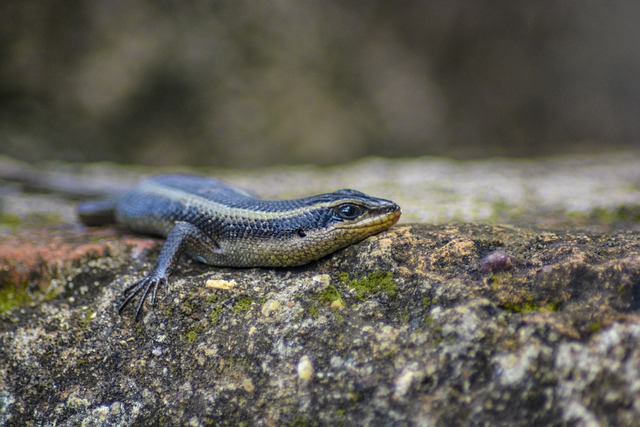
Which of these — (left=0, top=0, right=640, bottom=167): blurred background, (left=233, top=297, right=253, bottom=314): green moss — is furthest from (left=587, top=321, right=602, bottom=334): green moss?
(left=0, top=0, right=640, bottom=167): blurred background

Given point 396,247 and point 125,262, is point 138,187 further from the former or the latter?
point 396,247

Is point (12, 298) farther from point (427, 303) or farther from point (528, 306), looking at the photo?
point (528, 306)

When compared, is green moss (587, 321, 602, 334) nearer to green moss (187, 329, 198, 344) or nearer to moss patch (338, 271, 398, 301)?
moss patch (338, 271, 398, 301)

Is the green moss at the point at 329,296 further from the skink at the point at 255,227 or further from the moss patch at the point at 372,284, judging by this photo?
the skink at the point at 255,227

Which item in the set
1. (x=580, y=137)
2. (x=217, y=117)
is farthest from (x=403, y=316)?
(x=580, y=137)

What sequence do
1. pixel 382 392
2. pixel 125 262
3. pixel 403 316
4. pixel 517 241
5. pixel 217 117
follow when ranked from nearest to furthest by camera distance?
pixel 382 392, pixel 403 316, pixel 517 241, pixel 125 262, pixel 217 117

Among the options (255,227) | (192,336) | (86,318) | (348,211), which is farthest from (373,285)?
(86,318)

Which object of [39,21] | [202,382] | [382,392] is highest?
[39,21]
